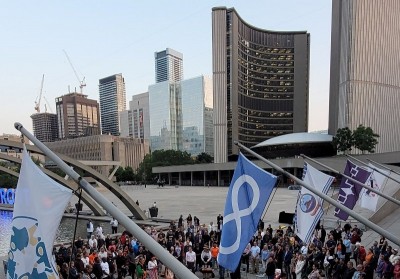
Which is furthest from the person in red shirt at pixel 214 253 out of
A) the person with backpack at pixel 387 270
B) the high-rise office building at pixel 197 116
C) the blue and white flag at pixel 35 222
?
the high-rise office building at pixel 197 116

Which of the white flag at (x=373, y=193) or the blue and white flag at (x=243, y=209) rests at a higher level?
the blue and white flag at (x=243, y=209)

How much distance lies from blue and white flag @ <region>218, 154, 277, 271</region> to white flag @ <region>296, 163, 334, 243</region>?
274 centimetres

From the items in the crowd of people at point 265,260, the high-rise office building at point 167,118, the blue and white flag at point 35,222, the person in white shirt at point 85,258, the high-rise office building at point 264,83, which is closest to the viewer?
the blue and white flag at point 35,222

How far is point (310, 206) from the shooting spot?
370 inches

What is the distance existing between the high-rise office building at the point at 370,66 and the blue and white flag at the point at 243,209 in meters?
83.1

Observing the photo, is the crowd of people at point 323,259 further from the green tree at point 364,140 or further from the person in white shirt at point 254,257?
the green tree at point 364,140

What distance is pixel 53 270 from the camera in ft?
16.1

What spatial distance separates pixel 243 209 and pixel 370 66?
3450 inches

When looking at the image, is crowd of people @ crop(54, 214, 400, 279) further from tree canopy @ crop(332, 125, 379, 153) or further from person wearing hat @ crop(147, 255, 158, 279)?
tree canopy @ crop(332, 125, 379, 153)

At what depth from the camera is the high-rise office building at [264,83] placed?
377 feet

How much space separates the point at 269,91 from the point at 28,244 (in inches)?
5300

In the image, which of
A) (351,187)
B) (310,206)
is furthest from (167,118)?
(310,206)

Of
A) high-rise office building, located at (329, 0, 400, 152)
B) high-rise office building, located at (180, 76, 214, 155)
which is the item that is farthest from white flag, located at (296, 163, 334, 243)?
high-rise office building, located at (180, 76, 214, 155)

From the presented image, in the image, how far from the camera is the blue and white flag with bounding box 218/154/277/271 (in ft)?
23.2
